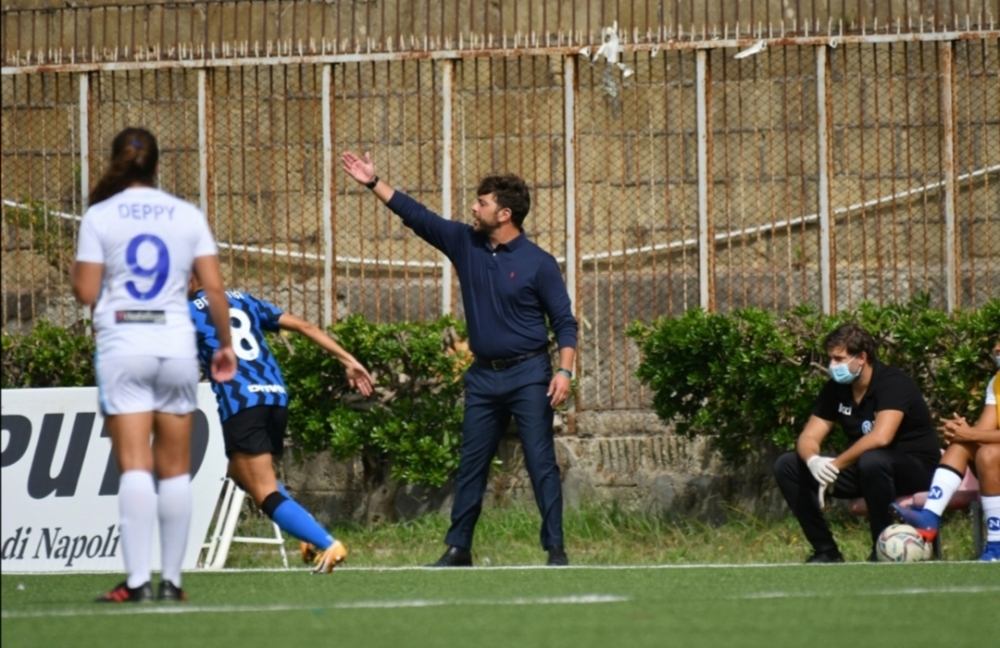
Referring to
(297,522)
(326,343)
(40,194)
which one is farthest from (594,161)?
(297,522)

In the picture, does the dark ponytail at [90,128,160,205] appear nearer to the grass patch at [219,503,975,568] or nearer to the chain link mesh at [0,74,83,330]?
the grass patch at [219,503,975,568]

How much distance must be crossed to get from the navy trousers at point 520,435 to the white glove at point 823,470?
4.67 feet

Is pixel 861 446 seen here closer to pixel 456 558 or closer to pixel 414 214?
pixel 456 558

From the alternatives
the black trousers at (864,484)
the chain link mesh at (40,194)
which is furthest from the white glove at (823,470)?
the chain link mesh at (40,194)

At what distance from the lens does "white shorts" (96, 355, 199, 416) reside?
18.3ft

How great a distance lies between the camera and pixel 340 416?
1019 cm

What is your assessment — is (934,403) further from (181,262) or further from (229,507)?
(181,262)

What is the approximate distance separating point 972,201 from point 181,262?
6593 mm

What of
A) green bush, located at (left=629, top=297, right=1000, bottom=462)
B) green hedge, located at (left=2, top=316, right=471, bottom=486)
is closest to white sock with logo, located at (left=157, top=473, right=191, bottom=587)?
green hedge, located at (left=2, top=316, right=471, bottom=486)

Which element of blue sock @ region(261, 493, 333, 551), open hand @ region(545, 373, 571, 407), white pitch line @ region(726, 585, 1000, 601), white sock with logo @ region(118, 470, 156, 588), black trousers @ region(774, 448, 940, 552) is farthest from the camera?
black trousers @ region(774, 448, 940, 552)

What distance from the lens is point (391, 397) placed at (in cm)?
1038

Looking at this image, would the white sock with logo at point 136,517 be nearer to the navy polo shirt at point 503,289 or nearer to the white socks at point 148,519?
the white socks at point 148,519

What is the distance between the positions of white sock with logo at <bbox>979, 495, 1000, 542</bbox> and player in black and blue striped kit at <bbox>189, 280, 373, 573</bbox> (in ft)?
11.1

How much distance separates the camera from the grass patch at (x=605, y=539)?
966 cm
